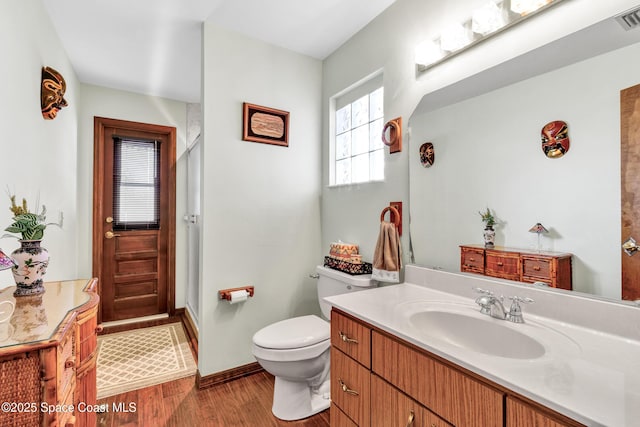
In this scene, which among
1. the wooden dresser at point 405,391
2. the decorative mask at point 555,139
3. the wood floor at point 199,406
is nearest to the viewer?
the wooden dresser at point 405,391

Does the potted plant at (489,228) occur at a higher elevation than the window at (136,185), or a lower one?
lower

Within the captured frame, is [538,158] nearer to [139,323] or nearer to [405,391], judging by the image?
[405,391]

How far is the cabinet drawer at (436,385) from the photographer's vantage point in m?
0.73

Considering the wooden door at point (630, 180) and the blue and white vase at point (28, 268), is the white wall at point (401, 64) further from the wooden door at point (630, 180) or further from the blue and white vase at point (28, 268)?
the blue and white vase at point (28, 268)

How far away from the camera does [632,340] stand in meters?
0.87

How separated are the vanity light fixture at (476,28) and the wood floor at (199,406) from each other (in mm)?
2058

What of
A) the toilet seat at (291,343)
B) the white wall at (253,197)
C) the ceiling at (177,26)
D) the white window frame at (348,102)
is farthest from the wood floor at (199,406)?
the ceiling at (177,26)

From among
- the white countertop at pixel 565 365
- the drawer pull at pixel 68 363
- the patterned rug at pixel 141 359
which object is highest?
the white countertop at pixel 565 365

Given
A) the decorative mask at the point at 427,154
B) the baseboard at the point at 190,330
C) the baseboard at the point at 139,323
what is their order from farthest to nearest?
the baseboard at the point at 139,323, the baseboard at the point at 190,330, the decorative mask at the point at 427,154

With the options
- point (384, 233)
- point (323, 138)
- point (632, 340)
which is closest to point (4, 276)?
point (384, 233)

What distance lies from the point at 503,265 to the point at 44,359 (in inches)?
59.8

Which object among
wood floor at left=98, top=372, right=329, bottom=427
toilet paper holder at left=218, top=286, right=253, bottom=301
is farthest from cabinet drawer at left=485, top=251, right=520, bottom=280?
toilet paper holder at left=218, top=286, right=253, bottom=301

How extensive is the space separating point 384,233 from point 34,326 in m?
1.39

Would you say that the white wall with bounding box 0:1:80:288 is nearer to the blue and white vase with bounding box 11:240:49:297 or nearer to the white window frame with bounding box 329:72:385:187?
the blue and white vase with bounding box 11:240:49:297
